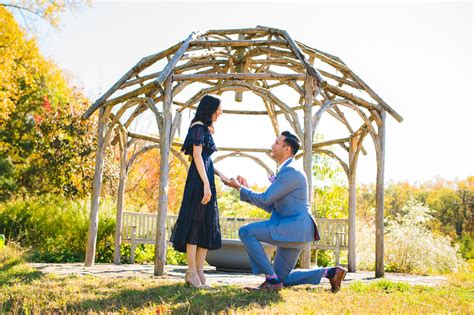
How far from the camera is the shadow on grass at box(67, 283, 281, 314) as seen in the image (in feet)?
14.0

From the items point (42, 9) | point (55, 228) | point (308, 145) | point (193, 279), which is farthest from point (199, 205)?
point (42, 9)

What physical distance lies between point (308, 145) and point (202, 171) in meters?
2.36

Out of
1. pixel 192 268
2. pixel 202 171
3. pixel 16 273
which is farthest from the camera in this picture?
pixel 16 273

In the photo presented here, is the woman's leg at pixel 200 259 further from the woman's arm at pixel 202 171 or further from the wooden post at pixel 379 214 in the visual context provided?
the wooden post at pixel 379 214

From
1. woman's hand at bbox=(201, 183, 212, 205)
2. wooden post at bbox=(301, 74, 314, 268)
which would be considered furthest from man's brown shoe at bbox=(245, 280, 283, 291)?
wooden post at bbox=(301, 74, 314, 268)

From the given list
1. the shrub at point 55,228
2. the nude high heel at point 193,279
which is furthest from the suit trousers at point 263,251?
the shrub at point 55,228

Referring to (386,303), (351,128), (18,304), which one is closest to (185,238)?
(18,304)

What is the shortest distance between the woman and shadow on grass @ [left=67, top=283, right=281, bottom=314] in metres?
0.38

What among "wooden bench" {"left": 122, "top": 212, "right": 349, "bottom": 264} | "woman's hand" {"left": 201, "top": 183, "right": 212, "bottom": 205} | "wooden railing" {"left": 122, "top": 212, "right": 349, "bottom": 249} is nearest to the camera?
"woman's hand" {"left": 201, "top": 183, "right": 212, "bottom": 205}

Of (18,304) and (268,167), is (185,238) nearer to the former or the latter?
(18,304)

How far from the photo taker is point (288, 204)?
522 centimetres

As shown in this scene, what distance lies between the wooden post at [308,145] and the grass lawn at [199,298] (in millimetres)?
1200

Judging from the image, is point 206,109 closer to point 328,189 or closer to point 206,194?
point 206,194

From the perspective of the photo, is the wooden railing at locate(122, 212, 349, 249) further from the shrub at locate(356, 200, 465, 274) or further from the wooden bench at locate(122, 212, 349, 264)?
the shrub at locate(356, 200, 465, 274)
